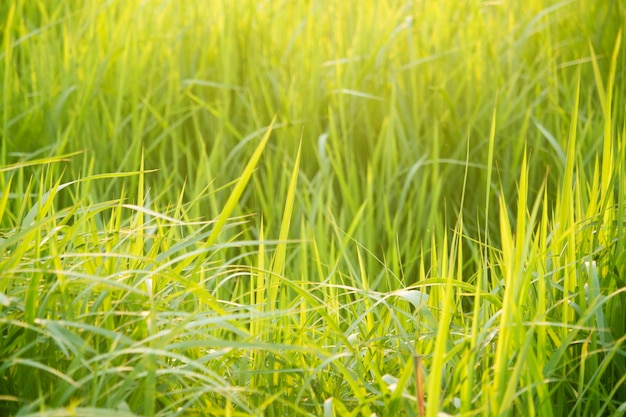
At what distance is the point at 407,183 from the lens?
208 centimetres

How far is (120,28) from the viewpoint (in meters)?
2.50

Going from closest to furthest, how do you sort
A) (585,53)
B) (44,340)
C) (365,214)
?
(44,340) → (365,214) → (585,53)

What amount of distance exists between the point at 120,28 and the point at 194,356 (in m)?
1.57

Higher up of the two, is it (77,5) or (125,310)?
(77,5)

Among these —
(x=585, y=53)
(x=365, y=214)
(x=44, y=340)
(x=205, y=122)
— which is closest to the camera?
(x=44, y=340)

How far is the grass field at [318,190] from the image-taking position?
110 cm

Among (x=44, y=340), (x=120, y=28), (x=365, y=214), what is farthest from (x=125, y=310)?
(x=120, y=28)

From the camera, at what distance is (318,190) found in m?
2.14

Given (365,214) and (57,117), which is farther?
(57,117)

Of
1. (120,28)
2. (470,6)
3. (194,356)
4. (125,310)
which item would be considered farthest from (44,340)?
(470,6)

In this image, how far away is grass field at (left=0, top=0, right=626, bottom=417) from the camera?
1.10 m

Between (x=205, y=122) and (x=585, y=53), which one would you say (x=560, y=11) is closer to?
(x=585, y=53)

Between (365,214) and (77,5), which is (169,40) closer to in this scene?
(77,5)

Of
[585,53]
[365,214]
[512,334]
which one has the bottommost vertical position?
[365,214]
